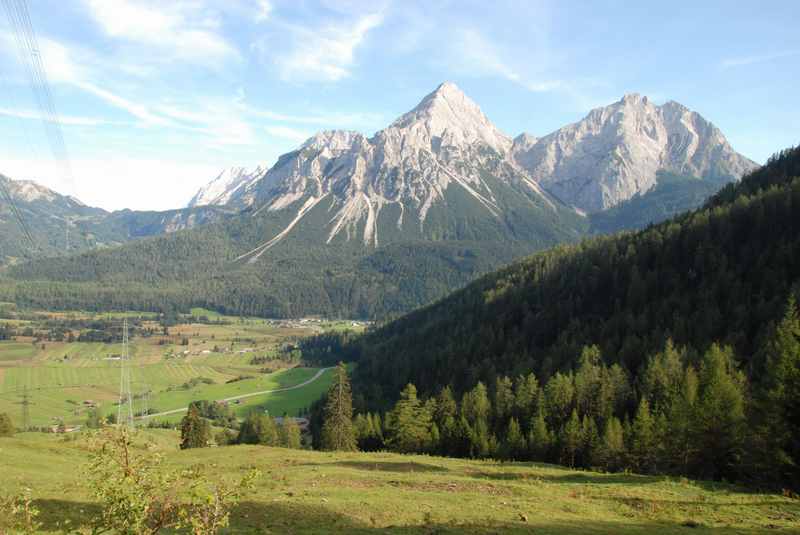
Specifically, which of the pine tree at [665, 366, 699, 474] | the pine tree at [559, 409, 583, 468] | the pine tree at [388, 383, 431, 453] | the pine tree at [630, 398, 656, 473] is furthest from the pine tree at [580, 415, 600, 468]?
the pine tree at [388, 383, 431, 453]

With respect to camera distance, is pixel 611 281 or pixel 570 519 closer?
pixel 570 519

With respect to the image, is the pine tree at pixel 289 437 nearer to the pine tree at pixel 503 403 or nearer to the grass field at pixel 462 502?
the pine tree at pixel 503 403

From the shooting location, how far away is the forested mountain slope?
384ft

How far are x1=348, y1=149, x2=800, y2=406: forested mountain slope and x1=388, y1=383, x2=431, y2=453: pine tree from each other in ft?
136

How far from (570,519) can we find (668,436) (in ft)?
112

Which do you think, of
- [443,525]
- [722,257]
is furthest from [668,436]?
[722,257]

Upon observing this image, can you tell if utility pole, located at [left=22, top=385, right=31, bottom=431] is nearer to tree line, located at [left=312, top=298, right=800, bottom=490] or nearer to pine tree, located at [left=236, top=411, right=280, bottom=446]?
pine tree, located at [left=236, top=411, right=280, bottom=446]

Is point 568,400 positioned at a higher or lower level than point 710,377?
lower

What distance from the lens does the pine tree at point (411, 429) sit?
84688 millimetres

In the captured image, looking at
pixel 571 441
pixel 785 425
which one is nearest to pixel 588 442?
pixel 571 441

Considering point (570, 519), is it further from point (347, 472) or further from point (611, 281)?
point (611, 281)

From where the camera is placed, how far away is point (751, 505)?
1296 inches

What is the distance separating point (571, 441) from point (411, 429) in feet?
86.8

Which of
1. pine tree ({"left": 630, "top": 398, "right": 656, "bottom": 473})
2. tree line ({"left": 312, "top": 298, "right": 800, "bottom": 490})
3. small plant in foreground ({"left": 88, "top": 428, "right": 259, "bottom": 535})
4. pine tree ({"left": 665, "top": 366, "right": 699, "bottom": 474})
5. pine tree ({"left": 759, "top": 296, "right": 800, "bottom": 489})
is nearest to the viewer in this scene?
small plant in foreground ({"left": 88, "top": 428, "right": 259, "bottom": 535})
